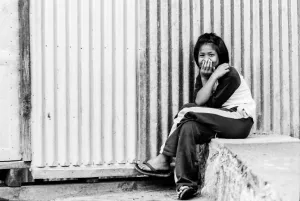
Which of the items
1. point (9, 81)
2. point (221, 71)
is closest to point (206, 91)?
point (221, 71)

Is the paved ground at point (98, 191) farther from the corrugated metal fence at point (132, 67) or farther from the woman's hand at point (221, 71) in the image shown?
the woman's hand at point (221, 71)

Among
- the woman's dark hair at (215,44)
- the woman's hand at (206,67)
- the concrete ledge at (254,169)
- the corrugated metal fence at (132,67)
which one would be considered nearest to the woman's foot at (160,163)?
the corrugated metal fence at (132,67)

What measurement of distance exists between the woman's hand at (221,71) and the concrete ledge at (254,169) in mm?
521

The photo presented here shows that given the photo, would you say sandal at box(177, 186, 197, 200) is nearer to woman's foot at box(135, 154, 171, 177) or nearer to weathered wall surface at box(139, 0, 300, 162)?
woman's foot at box(135, 154, 171, 177)

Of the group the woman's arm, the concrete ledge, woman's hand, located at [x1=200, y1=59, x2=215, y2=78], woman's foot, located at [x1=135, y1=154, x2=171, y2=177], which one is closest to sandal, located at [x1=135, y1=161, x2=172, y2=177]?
woman's foot, located at [x1=135, y1=154, x2=171, y2=177]

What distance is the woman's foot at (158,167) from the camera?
13.0ft

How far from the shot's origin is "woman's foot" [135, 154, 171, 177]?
156 inches

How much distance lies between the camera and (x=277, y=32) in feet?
14.4

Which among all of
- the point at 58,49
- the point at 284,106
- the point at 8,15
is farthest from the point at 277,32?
the point at 8,15

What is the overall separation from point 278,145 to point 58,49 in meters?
1.89

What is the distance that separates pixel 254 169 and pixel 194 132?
37.0 inches

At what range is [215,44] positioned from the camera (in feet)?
13.2

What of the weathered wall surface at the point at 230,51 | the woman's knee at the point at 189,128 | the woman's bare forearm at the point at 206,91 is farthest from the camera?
the weathered wall surface at the point at 230,51

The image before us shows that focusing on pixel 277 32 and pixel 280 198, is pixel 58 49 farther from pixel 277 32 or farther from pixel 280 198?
pixel 280 198
